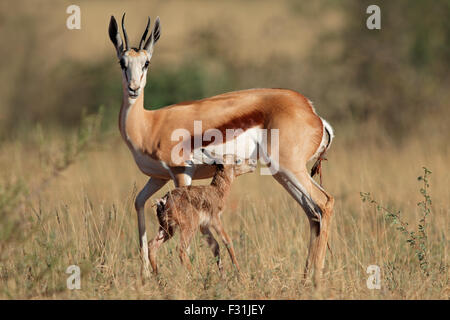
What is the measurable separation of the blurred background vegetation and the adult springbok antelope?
7918 millimetres

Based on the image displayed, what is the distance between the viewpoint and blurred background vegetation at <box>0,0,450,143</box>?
14.8 metres

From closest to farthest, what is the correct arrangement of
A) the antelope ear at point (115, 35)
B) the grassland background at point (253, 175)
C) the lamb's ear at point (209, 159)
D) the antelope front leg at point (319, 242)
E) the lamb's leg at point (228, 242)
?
the grassland background at point (253, 175) < the lamb's leg at point (228, 242) < the antelope front leg at point (319, 242) < the lamb's ear at point (209, 159) < the antelope ear at point (115, 35)

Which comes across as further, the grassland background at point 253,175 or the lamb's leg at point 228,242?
the lamb's leg at point 228,242

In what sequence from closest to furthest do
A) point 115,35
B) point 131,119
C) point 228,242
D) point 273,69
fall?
point 228,242 < point 131,119 < point 115,35 < point 273,69

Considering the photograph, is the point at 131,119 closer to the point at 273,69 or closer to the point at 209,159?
the point at 209,159

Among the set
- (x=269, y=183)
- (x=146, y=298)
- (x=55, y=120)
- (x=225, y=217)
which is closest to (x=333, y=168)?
(x=269, y=183)

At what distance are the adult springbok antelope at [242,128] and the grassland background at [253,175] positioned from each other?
23.0 inches

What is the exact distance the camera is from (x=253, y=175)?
11484 mm

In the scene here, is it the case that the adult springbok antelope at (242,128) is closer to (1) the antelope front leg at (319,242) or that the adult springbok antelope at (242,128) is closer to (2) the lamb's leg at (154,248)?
(1) the antelope front leg at (319,242)

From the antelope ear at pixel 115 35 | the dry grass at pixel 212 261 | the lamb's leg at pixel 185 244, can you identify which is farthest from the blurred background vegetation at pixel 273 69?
the lamb's leg at pixel 185 244

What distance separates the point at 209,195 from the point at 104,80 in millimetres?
10948

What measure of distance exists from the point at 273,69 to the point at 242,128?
1120 centimetres

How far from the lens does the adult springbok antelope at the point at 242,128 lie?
6070 millimetres

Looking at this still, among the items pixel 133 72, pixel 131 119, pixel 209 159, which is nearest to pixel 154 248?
pixel 209 159
